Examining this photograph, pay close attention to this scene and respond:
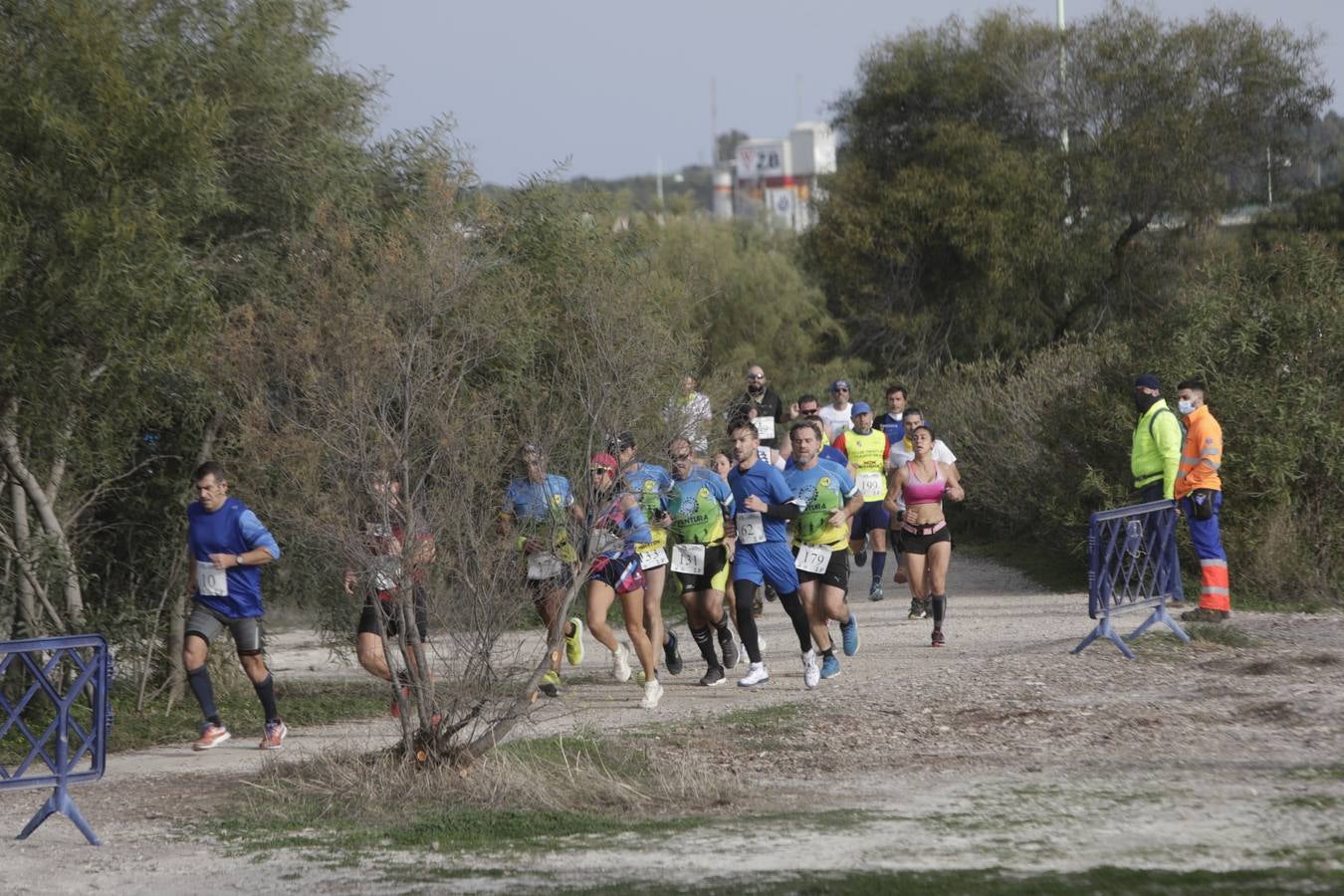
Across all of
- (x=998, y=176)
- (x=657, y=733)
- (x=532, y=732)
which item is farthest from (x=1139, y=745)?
(x=998, y=176)

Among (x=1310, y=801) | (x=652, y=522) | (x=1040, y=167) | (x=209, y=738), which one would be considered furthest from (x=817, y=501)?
(x=1040, y=167)

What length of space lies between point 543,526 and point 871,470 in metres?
7.28

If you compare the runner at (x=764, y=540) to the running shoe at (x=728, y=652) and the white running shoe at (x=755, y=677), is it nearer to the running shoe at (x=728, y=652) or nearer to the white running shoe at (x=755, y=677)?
the white running shoe at (x=755, y=677)

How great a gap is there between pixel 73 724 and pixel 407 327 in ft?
8.74

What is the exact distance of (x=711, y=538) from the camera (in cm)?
1220

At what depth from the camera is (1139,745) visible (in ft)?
30.0

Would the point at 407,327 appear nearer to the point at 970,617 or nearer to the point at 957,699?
the point at 957,699

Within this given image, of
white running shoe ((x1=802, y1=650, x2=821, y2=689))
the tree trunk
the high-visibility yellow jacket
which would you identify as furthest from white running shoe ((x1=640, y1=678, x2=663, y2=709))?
the high-visibility yellow jacket

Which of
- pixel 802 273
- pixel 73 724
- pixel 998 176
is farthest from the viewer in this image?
pixel 802 273

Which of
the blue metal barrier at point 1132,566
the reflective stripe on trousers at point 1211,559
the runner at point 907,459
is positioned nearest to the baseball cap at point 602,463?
the blue metal barrier at point 1132,566

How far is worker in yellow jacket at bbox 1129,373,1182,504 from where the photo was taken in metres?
13.6

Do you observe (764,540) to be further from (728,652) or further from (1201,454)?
(1201,454)

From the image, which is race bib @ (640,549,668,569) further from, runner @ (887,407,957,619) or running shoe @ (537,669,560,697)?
runner @ (887,407,957,619)

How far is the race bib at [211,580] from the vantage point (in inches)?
419
